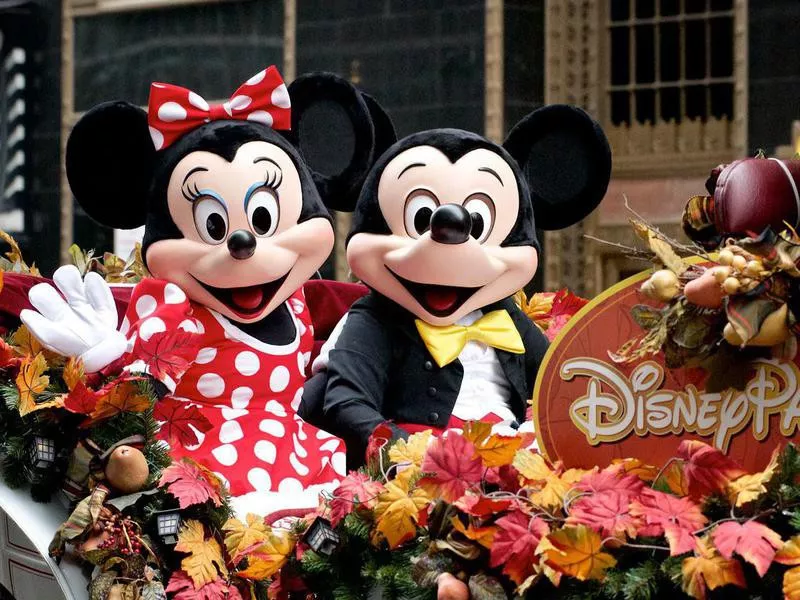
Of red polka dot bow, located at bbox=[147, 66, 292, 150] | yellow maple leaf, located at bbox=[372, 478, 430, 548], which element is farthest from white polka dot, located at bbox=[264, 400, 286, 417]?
yellow maple leaf, located at bbox=[372, 478, 430, 548]

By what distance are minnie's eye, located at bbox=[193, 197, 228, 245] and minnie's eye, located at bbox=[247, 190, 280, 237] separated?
0.17 feet

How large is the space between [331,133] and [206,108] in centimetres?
33

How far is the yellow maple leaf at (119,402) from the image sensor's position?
83.7 inches

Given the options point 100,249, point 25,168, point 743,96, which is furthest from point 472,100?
point 25,168

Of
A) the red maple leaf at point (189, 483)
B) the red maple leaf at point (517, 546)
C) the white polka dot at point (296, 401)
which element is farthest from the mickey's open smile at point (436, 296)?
the red maple leaf at point (517, 546)

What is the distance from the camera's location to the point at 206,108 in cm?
258

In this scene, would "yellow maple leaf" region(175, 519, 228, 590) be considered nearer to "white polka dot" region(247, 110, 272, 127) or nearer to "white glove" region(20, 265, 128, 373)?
"white glove" region(20, 265, 128, 373)

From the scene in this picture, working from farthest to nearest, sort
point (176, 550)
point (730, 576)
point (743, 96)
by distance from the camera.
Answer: point (743, 96) < point (176, 550) < point (730, 576)

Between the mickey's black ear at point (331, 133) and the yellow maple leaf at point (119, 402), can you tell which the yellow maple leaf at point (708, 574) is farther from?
the mickey's black ear at point (331, 133)

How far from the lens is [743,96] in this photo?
7266 mm

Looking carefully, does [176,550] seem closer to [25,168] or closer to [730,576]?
[730,576]

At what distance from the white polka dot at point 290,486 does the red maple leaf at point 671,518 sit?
987 mm

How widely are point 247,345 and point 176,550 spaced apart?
1.91 feet

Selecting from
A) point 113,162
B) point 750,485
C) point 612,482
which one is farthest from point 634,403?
point 113,162
